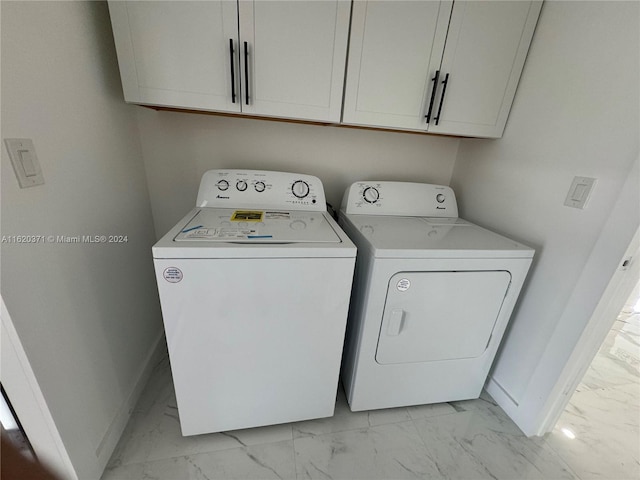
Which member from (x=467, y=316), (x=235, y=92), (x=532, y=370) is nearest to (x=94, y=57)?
(x=235, y=92)

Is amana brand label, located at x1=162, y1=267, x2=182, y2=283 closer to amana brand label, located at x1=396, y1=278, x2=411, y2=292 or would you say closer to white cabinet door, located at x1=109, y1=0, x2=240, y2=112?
white cabinet door, located at x1=109, y1=0, x2=240, y2=112

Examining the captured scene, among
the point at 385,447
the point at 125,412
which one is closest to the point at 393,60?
the point at 385,447

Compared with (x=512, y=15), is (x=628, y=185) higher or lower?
lower

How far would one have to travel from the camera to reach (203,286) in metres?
0.91

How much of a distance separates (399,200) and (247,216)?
904 mm

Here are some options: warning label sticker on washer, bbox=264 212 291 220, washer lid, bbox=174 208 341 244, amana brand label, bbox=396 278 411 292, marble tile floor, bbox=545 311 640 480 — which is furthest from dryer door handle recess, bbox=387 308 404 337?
marble tile floor, bbox=545 311 640 480

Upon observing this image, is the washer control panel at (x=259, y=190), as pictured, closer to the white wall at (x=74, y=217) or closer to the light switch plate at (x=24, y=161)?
the white wall at (x=74, y=217)

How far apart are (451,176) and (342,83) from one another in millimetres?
1103

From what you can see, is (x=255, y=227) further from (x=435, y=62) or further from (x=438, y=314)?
(x=435, y=62)

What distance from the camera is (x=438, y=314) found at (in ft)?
3.91

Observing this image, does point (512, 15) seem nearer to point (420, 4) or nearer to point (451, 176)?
point (420, 4)

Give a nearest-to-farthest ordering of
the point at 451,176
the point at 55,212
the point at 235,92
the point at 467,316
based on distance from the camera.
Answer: the point at 55,212
the point at 235,92
the point at 467,316
the point at 451,176

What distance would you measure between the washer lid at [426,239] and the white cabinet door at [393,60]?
0.49 meters

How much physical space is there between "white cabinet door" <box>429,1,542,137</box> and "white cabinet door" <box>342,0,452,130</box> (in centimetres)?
7
